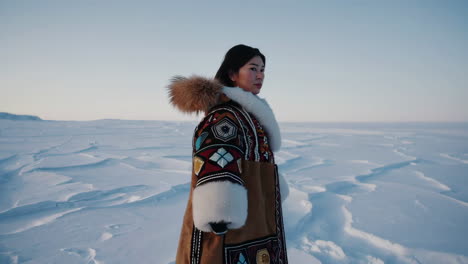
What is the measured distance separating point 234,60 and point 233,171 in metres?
0.63

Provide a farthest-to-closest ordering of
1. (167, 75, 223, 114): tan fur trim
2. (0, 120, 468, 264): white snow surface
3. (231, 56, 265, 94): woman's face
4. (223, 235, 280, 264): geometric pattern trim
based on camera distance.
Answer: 1. (0, 120, 468, 264): white snow surface
2. (231, 56, 265, 94): woman's face
3. (167, 75, 223, 114): tan fur trim
4. (223, 235, 280, 264): geometric pattern trim

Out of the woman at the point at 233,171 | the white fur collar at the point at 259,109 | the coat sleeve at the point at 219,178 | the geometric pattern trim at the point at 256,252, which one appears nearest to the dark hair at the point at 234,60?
the woman at the point at 233,171

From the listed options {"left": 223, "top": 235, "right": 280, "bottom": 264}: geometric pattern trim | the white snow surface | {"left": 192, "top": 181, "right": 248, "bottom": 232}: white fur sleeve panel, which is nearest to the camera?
{"left": 192, "top": 181, "right": 248, "bottom": 232}: white fur sleeve panel

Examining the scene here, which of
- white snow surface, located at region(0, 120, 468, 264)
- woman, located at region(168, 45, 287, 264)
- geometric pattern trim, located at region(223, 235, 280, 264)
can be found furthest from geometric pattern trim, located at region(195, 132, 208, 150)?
white snow surface, located at region(0, 120, 468, 264)

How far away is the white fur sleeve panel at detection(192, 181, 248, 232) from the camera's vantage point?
2.69ft

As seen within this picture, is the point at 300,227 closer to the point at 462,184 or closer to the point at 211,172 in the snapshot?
the point at 211,172

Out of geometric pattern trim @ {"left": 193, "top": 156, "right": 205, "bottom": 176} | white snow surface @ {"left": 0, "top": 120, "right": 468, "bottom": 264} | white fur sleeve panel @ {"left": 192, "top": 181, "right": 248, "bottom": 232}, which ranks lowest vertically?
white snow surface @ {"left": 0, "top": 120, "right": 468, "bottom": 264}

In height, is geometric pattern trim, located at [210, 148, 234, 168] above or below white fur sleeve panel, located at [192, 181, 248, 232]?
above

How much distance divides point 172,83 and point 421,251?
2.93 m

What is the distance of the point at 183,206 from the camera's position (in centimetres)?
367

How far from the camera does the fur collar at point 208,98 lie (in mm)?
1063

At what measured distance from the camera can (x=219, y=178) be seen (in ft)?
2.74

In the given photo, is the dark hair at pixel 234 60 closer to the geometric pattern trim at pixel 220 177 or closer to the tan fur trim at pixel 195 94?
the tan fur trim at pixel 195 94

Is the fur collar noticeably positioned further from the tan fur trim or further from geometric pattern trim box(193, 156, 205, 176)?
geometric pattern trim box(193, 156, 205, 176)
